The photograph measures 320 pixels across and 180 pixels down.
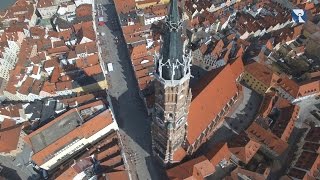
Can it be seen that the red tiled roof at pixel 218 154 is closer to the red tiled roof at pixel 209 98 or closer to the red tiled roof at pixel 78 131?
the red tiled roof at pixel 209 98

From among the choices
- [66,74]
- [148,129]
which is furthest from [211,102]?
[66,74]

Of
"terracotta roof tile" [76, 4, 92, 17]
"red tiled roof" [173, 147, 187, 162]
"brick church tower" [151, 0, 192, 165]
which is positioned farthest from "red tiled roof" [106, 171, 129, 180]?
"terracotta roof tile" [76, 4, 92, 17]

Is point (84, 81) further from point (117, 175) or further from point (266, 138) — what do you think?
point (266, 138)

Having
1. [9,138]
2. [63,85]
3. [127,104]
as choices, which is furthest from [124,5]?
[9,138]

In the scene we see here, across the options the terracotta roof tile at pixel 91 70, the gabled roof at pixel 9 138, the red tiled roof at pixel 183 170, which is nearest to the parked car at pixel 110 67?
the terracotta roof tile at pixel 91 70

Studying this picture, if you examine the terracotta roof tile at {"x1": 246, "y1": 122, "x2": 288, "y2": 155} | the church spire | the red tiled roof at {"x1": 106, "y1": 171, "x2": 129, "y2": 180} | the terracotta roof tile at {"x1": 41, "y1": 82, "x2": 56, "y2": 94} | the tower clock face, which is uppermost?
the church spire

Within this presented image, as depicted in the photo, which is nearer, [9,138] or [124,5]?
[9,138]

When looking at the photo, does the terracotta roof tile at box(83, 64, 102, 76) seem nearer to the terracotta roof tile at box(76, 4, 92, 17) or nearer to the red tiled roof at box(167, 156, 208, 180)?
the terracotta roof tile at box(76, 4, 92, 17)
